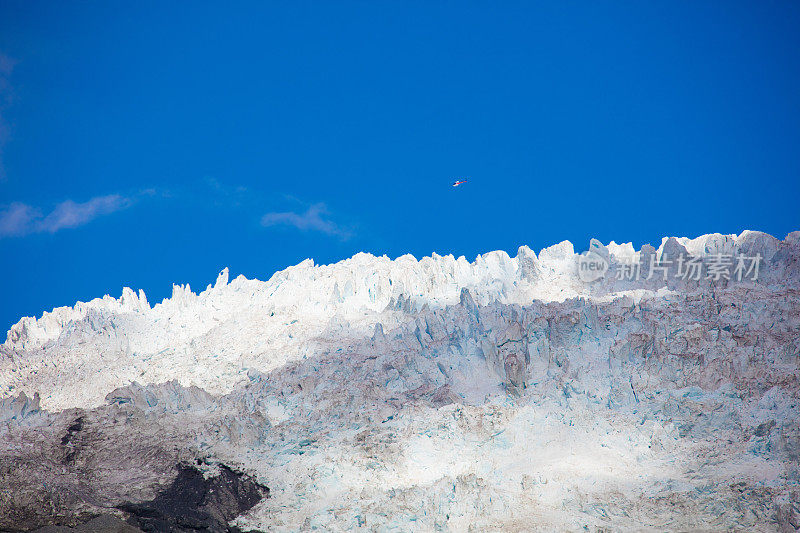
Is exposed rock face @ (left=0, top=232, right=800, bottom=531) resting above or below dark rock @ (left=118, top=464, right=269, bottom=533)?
above

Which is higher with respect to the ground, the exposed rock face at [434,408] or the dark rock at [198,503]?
the exposed rock face at [434,408]

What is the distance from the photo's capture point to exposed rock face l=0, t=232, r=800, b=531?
42375 millimetres

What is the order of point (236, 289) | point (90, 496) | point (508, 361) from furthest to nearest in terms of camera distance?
point (236, 289)
point (508, 361)
point (90, 496)

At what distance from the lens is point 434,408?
173 ft

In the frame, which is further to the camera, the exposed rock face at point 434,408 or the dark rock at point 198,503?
the dark rock at point 198,503

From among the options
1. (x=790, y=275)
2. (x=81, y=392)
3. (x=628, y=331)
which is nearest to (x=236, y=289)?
(x=81, y=392)

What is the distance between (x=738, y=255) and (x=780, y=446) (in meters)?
35.1

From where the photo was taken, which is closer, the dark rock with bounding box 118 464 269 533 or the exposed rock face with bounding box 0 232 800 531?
the exposed rock face with bounding box 0 232 800 531

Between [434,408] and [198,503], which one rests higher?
[434,408]

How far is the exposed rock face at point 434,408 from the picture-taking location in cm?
4238

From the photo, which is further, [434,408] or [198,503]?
[434,408]

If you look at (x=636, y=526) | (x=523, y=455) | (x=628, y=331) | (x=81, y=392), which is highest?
(x=628, y=331)

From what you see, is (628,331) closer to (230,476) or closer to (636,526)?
(636,526)

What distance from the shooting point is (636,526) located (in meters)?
39.2
